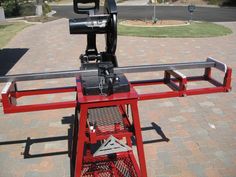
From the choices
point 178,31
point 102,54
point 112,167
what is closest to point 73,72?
point 102,54

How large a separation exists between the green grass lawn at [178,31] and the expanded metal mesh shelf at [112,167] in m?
11.1

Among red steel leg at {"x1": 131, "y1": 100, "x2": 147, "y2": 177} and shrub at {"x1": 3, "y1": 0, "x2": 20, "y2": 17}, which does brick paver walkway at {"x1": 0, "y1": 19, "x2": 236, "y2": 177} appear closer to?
red steel leg at {"x1": 131, "y1": 100, "x2": 147, "y2": 177}

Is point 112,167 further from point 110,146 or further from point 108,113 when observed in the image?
point 110,146

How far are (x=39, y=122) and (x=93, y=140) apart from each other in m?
2.86

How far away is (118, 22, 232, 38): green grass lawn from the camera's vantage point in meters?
14.9

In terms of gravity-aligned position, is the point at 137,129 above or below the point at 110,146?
above

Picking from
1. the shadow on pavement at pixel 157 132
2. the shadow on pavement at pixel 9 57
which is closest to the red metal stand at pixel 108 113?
the shadow on pavement at pixel 157 132

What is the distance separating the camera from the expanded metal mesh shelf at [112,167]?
12.7 ft

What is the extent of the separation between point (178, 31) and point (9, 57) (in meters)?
8.59

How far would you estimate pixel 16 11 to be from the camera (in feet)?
87.9

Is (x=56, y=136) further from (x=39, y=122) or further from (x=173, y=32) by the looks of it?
(x=173, y=32)

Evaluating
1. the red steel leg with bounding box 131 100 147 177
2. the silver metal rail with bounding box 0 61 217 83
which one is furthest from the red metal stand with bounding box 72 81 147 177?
the silver metal rail with bounding box 0 61 217 83

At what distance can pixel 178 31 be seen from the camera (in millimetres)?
15789

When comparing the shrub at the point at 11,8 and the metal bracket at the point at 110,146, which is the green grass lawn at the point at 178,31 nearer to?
the metal bracket at the point at 110,146
